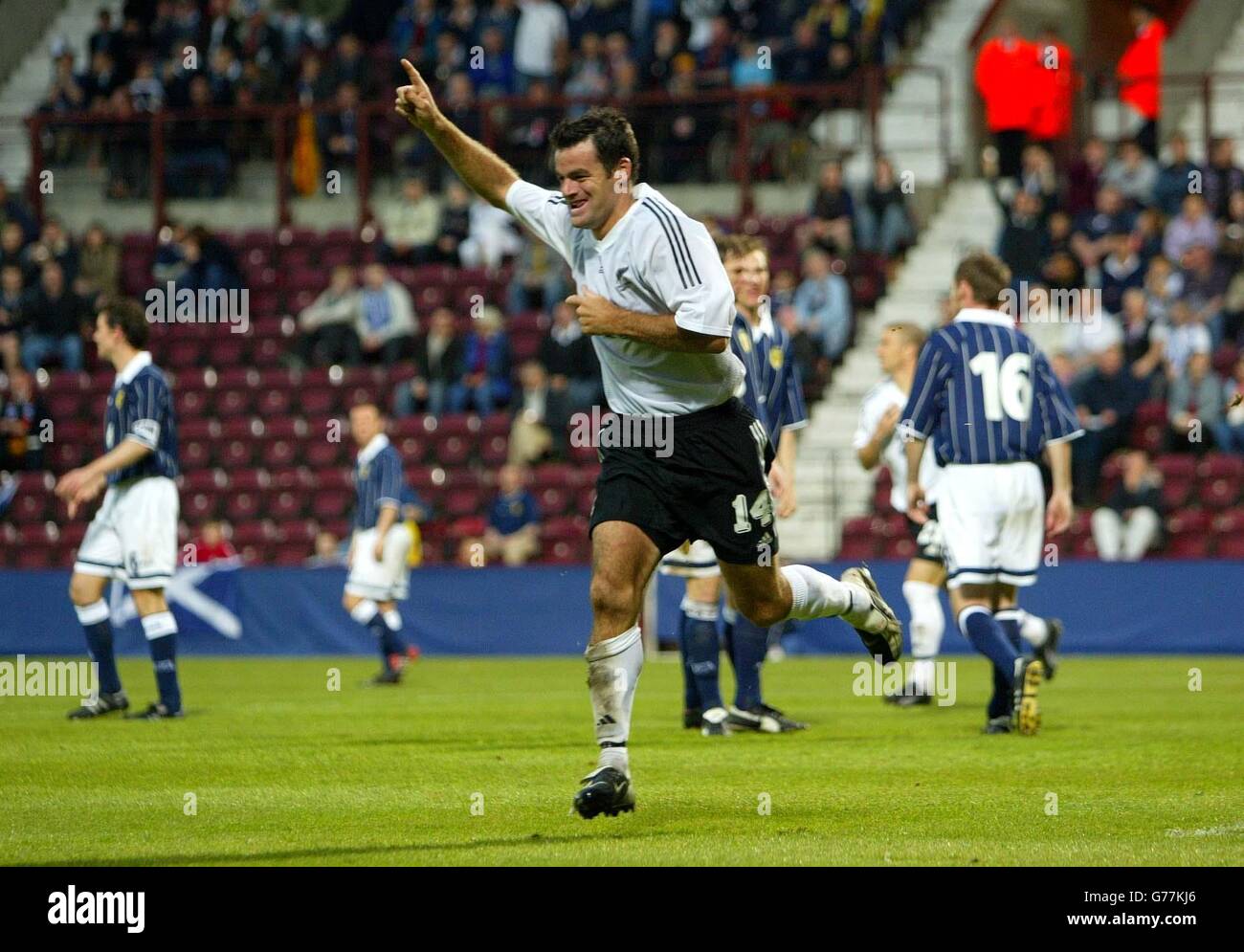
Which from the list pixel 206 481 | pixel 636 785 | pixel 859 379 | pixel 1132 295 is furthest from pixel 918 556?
pixel 206 481

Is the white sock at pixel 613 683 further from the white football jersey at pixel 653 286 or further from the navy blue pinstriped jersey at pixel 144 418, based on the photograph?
the navy blue pinstriped jersey at pixel 144 418

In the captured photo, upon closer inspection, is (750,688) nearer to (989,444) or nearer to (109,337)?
(989,444)

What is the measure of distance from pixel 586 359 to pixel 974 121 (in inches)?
265

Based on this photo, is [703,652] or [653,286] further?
[703,652]

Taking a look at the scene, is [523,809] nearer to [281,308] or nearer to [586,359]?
[586,359]

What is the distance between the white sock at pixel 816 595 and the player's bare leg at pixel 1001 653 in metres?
2.15

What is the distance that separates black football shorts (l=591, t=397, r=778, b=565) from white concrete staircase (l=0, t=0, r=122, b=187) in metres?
21.8

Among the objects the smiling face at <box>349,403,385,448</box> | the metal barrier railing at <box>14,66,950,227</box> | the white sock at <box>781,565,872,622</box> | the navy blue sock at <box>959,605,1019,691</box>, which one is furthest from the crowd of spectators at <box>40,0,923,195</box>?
the white sock at <box>781,565,872,622</box>

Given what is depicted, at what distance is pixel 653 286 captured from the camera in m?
7.40

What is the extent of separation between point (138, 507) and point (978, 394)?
4884 millimetres

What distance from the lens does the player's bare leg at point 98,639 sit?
1221 cm

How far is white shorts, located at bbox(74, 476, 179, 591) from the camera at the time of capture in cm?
1195

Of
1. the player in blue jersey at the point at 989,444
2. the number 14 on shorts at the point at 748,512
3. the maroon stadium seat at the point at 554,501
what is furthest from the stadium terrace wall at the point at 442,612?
the number 14 on shorts at the point at 748,512
